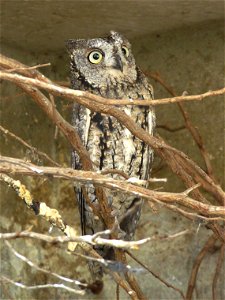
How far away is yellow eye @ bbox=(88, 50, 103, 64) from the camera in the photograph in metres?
2.39

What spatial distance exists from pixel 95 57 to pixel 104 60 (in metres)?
0.03

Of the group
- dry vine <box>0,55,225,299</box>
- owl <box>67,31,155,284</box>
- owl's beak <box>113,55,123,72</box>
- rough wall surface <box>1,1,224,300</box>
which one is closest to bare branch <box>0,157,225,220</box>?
dry vine <box>0,55,225,299</box>

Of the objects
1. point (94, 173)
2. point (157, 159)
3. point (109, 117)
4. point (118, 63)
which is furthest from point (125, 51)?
point (94, 173)

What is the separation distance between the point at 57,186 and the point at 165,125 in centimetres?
51

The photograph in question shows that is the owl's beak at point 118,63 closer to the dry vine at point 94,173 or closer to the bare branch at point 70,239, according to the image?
the dry vine at point 94,173

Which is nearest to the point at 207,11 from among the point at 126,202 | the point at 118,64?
the point at 118,64

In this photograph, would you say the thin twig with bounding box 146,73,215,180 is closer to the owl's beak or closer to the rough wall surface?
the rough wall surface

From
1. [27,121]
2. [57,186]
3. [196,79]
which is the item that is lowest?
[57,186]

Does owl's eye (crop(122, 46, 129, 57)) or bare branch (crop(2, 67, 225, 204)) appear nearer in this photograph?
bare branch (crop(2, 67, 225, 204))

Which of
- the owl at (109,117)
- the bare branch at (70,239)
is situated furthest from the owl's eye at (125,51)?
the bare branch at (70,239)

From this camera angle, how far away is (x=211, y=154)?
2688 millimetres

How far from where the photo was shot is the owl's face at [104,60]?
7.69 ft

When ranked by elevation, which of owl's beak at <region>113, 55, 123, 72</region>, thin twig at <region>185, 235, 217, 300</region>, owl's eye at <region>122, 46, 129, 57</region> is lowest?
thin twig at <region>185, 235, 217, 300</region>

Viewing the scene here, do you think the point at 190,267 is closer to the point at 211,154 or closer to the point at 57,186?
the point at 211,154
